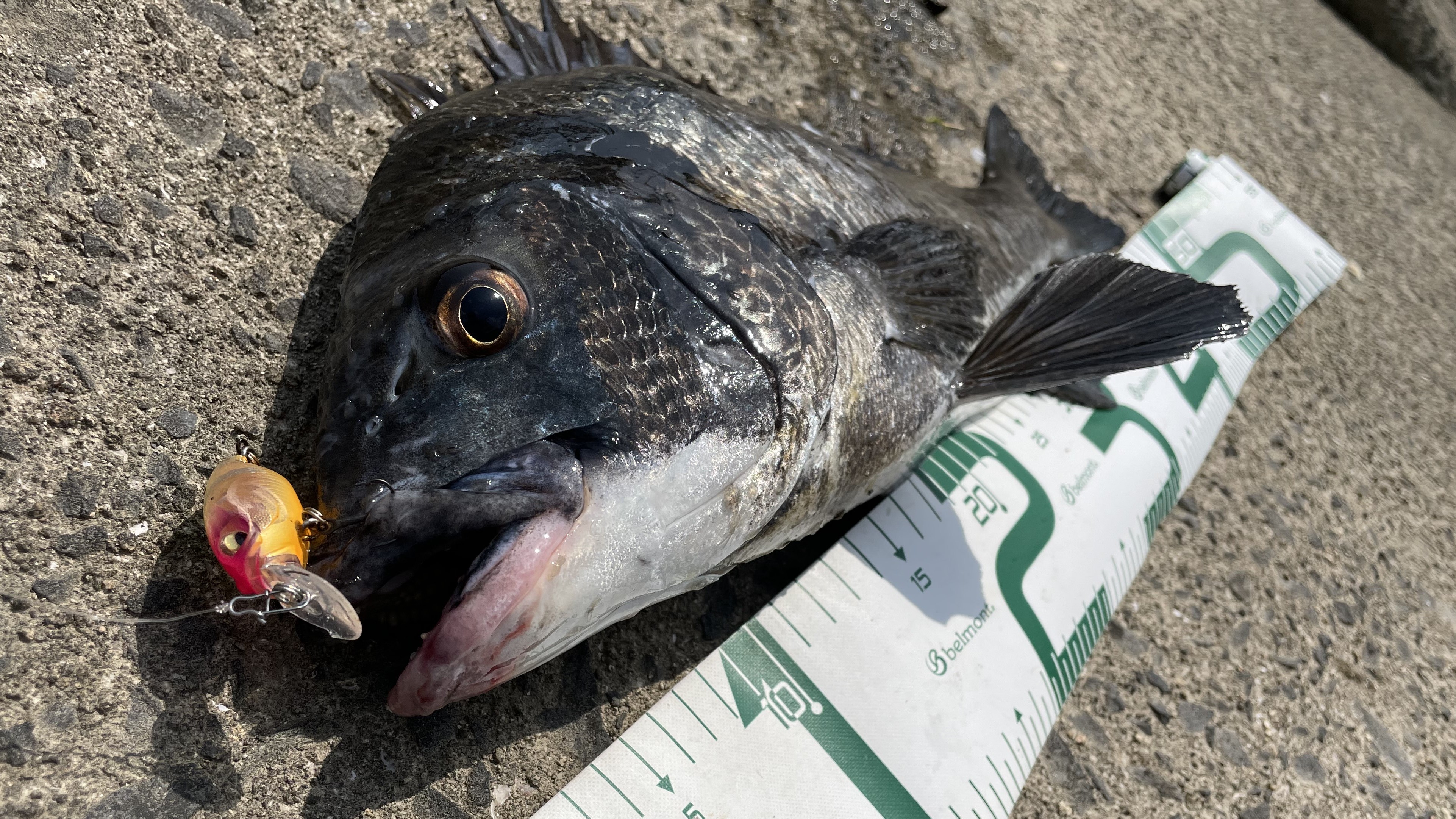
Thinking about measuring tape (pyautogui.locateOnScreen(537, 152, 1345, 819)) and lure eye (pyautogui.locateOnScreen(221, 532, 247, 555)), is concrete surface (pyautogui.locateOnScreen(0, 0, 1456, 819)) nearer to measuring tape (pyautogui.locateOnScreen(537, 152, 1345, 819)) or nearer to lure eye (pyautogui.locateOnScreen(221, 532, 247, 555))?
measuring tape (pyautogui.locateOnScreen(537, 152, 1345, 819))

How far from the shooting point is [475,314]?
1.44 metres

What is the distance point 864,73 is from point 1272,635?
2738 mm

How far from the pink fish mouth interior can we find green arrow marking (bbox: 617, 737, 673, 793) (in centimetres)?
58

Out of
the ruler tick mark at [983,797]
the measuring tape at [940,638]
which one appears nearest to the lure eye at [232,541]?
the measuring tape at [940,638]

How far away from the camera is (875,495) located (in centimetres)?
257

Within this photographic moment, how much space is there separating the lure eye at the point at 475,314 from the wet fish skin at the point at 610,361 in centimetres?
3

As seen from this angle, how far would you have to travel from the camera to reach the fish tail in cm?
371

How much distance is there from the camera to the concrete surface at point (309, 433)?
1.67 meters

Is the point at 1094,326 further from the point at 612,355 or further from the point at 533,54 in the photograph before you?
the point at 533,54

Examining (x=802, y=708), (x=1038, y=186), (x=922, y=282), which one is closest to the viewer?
(x=802, y=708)

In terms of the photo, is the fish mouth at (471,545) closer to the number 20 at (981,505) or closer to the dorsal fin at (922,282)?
the dorsal fin at (922,282)

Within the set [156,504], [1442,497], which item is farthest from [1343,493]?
[156,504]

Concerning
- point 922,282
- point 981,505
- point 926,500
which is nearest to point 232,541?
point 922,282

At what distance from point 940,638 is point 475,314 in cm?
162
